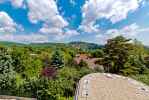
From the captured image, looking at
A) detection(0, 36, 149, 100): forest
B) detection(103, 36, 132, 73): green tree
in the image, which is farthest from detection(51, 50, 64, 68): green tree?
detection(103, 36, 132, 73): green tree

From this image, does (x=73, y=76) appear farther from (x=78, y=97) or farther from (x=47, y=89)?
(x=78, y=97)

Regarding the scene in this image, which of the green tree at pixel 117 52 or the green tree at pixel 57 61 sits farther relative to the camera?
the green tree at pixel 57 61

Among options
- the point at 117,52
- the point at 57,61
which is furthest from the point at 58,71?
the point at 57,61

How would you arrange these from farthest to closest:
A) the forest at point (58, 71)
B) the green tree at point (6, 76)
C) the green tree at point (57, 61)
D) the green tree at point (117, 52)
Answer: the green tree at point (57, 61)
the green tree at point (117, 52)
the green tree at point (6, 76)
the forest at point (58, 71)

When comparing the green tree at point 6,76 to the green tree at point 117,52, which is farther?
the green tree at point 117,52

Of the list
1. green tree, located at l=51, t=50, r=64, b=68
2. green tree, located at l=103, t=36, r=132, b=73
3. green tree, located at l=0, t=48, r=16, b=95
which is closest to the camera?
green tree, located at l=0, t=48, r=16, b=95

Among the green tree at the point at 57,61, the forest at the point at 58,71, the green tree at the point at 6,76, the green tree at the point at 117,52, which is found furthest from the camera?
the green tree at the point at 57,61

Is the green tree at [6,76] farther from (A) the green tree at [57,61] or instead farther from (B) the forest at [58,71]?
(A) the green tree at [57,61]

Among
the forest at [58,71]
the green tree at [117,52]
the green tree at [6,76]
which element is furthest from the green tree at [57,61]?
the green tree at [6,76]

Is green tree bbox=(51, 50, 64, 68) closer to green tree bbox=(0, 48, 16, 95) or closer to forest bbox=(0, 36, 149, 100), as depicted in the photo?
forest bbox=(0, 36, 149, 100)

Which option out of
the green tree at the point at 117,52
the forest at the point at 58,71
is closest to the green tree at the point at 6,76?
the forest at the point at 58,71

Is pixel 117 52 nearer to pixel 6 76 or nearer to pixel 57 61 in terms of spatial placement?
pixel 6 76
